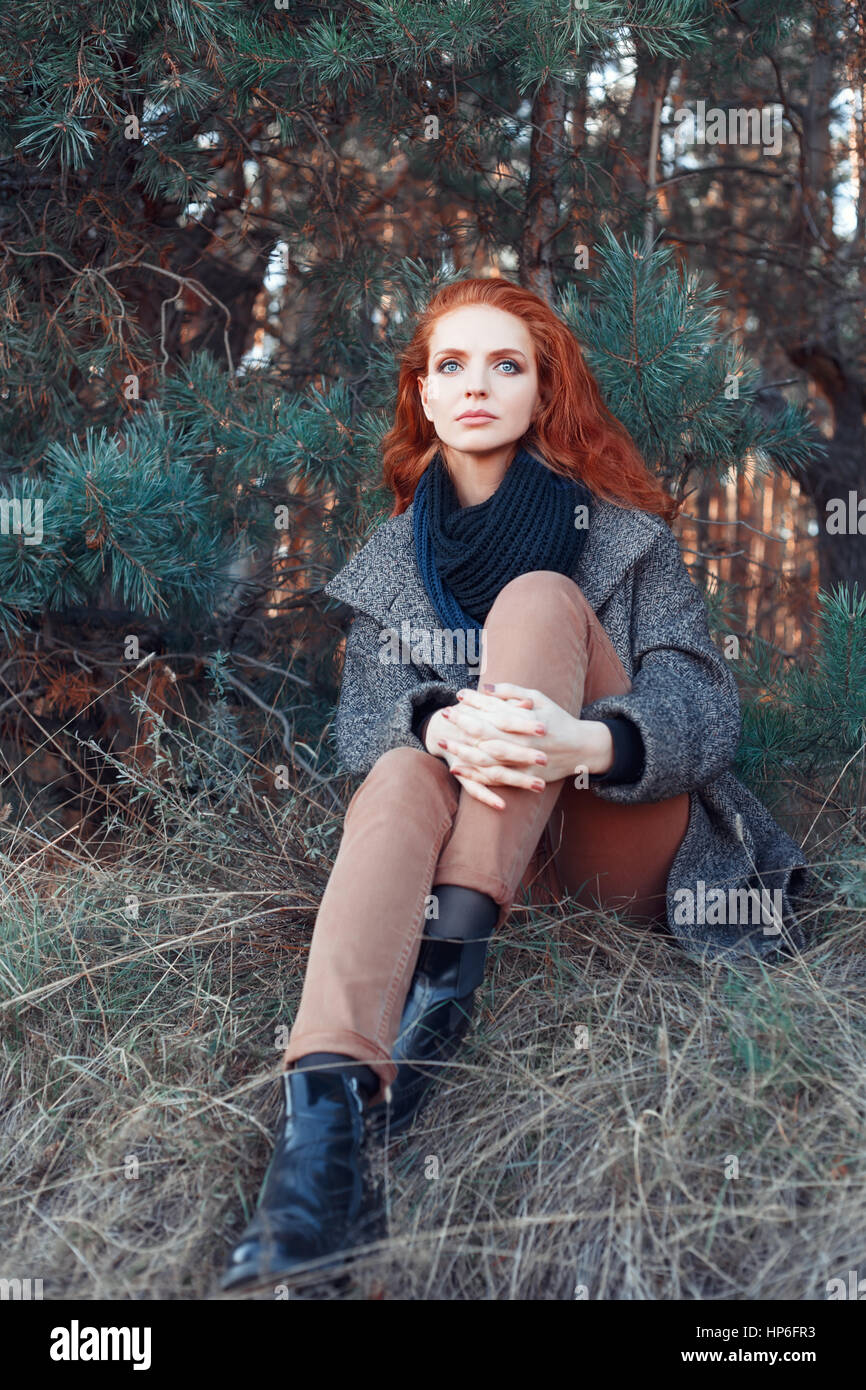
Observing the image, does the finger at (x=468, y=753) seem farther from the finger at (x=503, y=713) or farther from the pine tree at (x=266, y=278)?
the pine tree at (x=266, y=278)

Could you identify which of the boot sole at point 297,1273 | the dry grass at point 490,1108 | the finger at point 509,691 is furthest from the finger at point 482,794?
the boot sole at point 297,1273

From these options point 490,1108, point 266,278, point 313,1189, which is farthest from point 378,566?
point 266,278

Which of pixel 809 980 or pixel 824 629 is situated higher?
pixel 824 629

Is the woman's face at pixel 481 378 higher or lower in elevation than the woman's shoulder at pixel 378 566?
higher

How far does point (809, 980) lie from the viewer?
138cm

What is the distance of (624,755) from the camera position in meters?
1.41

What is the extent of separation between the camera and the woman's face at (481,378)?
5.60 ft

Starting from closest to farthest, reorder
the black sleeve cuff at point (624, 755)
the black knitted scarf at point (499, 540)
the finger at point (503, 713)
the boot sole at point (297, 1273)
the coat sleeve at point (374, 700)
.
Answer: the boot sole at point (297, 1273), the finger at point (503, 713), the black sleeve cuff at point (624, 755), the coat sleeve at point (374, 700), the black knitted scarf at point (499, 540)

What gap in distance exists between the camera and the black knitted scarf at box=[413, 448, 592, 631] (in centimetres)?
165

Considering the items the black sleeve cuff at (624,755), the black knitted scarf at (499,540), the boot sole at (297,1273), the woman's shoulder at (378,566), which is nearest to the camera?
the boot sole at (297,1273)

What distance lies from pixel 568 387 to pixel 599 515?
212 mm
